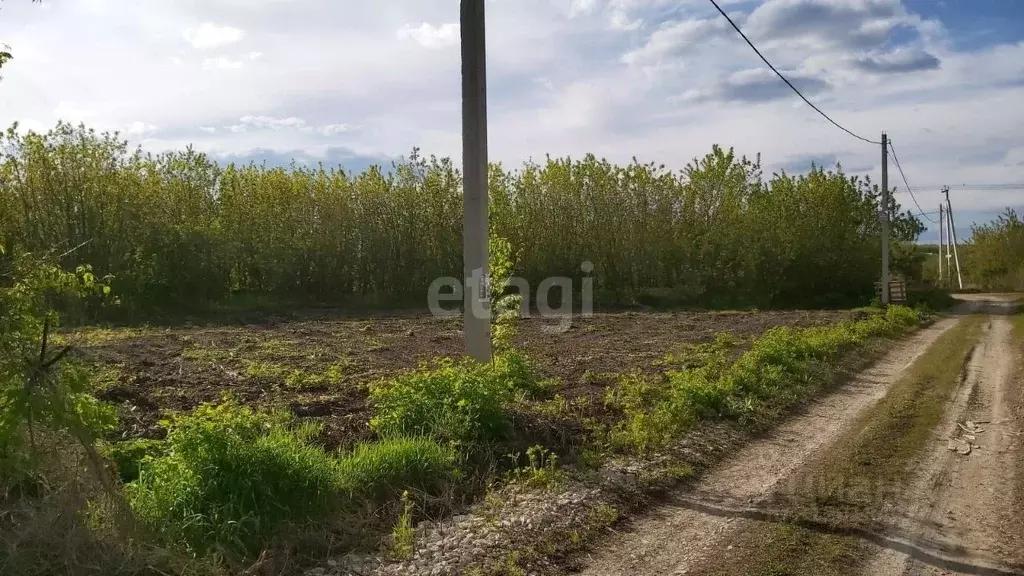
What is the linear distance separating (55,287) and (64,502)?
121cm

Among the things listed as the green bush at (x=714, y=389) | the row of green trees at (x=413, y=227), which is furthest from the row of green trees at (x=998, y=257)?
the green bush at (x=714, y=389)

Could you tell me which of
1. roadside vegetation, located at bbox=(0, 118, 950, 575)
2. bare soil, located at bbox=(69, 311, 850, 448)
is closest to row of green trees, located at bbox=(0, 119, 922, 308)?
roadside vegetation, located at bbox=(0, 118, 950, 575)

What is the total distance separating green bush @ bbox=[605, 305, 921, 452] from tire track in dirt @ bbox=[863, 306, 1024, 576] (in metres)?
2.03

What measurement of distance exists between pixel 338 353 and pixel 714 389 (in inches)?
304

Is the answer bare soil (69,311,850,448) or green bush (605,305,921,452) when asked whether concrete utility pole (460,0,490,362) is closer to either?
bare soil (69,311,850,448)

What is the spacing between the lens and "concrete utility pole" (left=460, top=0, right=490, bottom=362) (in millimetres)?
7855

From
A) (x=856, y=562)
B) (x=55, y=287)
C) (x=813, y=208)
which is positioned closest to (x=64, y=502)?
(x=55, y=287)

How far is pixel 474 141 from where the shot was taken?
310 inches

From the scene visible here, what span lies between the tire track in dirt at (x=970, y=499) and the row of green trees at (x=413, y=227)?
16.5 metres

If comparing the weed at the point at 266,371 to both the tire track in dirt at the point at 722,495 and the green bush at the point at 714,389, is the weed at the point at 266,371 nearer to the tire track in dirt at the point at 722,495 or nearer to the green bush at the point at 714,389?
the green bush at the point at 714,389

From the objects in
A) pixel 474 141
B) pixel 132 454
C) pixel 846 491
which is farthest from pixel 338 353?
pixel 846 491

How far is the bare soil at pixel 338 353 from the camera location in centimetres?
898

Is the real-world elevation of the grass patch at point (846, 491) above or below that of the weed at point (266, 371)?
below

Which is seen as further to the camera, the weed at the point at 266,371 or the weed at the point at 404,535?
the weed at the point at 266,371
